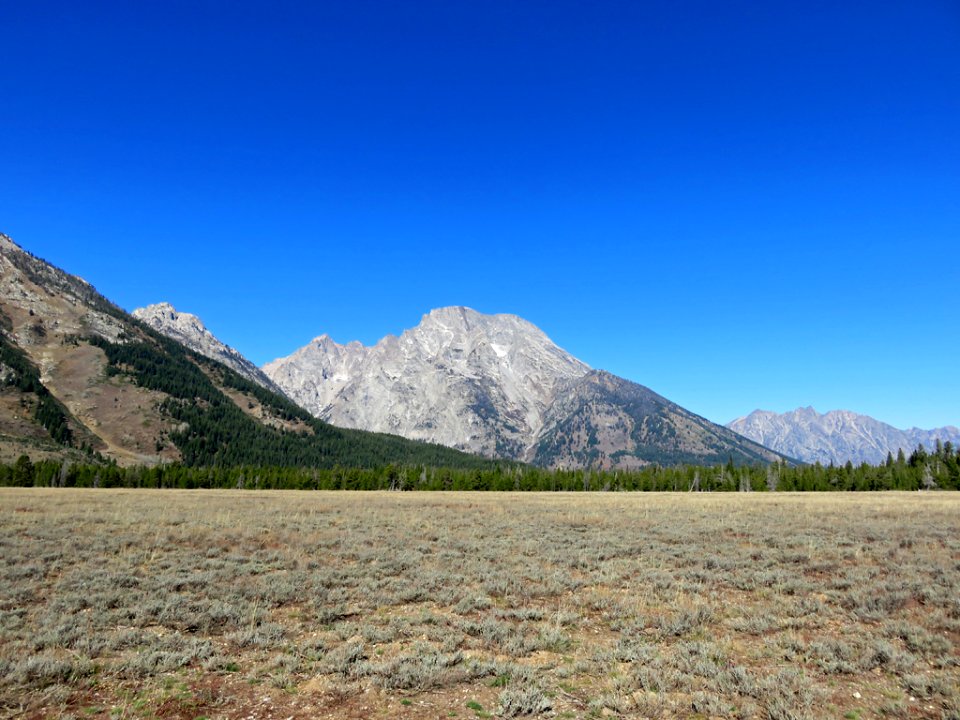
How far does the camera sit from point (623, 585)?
17062mm

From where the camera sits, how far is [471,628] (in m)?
12.9

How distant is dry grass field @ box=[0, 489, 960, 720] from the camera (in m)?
8.89

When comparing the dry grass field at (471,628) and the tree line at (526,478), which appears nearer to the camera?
the dry grass field at (471,628)

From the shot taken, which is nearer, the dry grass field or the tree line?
the dry grass field

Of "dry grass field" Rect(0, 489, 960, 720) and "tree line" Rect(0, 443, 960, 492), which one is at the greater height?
"dry grass field" Rect(0, 489, 960, 720)

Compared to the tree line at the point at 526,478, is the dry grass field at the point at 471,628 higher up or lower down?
higher up

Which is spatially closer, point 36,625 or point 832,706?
point 832,706

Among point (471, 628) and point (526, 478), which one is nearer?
point (471, 628)

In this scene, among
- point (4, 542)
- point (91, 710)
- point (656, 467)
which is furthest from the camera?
point (656, 467)

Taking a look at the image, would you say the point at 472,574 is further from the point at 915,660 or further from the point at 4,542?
the point at 4,542

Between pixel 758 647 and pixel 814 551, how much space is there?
13.3 meters

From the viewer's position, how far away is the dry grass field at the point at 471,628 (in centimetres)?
889

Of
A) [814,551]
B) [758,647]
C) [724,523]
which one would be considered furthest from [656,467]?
[758,647]

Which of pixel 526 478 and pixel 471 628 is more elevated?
pixel 471 628
